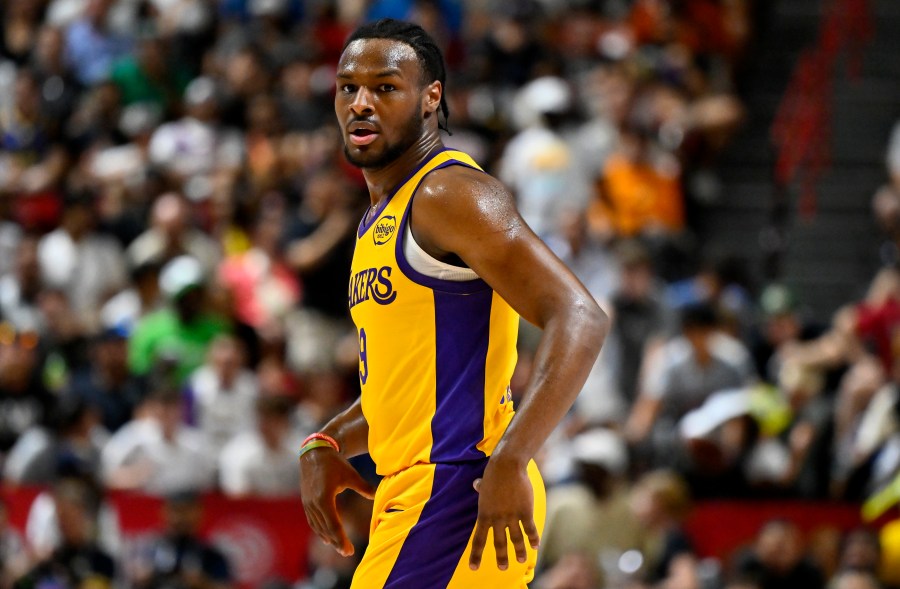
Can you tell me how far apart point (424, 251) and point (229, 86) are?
420 inches

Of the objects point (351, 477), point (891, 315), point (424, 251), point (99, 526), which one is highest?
point (424, 251)

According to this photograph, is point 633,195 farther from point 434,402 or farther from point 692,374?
point 434,402

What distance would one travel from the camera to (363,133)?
4.49 m

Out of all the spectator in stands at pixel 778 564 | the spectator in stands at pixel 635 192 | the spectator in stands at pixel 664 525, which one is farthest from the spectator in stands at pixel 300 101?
the spectator in stands at pixel 778 564

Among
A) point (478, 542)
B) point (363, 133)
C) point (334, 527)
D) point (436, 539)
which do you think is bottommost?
point (334, 527)

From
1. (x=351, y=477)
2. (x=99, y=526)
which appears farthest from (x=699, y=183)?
(x=351, y=477)

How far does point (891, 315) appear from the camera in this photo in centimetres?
1116

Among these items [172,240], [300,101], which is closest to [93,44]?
[300,101]

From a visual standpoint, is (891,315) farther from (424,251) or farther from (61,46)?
(61,46)

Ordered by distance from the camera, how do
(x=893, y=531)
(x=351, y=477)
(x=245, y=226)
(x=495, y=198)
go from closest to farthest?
(x=495, y=198) < (x=351, y=477) < (x=893, y=531) < (x=245, y=226)

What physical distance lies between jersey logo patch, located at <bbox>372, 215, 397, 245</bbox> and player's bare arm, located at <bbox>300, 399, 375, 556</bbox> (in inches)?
31.5

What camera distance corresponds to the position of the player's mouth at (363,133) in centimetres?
447

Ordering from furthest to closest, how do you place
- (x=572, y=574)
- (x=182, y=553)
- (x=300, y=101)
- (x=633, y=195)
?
(x=300, y=101)
(x=633, y=195)
(x=182, y=553)
(x=572, y=574)

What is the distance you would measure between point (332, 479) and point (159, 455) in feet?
19.8
